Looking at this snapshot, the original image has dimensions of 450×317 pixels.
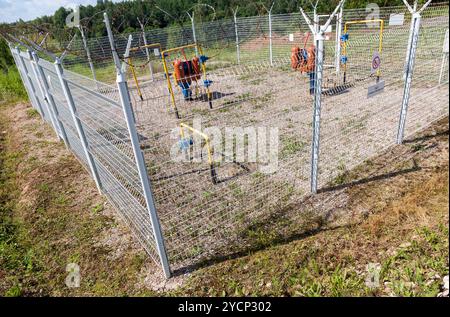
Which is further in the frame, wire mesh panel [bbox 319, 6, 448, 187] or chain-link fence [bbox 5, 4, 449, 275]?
wire mesh panel [bbox 319, 6, 448, 187]

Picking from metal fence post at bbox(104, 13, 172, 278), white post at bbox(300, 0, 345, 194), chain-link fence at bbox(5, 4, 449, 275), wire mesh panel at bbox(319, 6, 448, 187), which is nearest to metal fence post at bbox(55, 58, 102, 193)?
chain-link fence at bbox(5, 4, 449, 275)

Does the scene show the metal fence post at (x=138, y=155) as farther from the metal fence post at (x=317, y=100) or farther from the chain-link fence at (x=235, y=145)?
the metal fence post at (x=317, y=100)

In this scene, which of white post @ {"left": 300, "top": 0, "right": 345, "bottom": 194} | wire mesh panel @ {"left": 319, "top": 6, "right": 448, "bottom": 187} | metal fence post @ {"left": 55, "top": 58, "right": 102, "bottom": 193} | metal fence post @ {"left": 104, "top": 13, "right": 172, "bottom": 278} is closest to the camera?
metal fence post @ {"left": 104, "top": 13, "right": 172, "bottom": 278}

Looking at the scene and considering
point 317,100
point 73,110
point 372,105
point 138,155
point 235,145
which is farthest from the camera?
point 372,105

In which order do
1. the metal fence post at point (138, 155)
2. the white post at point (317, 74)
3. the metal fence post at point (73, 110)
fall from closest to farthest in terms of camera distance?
the metal fence post at point (138, 155), the white post at point (317, 74), the metal fence post at point (73, 110)

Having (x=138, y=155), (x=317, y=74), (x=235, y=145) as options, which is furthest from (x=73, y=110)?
(x=317, y=74)

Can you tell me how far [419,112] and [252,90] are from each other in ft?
13.8

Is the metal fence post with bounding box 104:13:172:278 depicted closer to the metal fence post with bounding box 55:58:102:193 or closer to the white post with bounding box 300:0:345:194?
the metal fence post with bounding box 55:58:102:193

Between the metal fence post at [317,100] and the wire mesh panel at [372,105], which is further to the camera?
the wire mesh panel at [372,105]

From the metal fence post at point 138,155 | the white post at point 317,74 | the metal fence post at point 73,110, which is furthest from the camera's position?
the metal fence post at point 73,110

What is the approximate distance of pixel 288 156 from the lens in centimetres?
456

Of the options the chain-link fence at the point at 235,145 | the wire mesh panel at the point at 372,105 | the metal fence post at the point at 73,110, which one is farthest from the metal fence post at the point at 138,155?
the wire mesh panel at the point at 372,105

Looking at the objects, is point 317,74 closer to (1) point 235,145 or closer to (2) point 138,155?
(2) point 138,155
